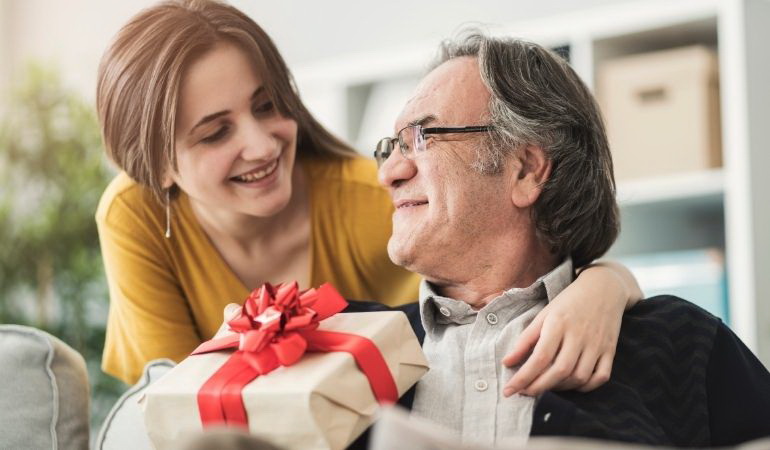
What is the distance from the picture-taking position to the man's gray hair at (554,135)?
5.44ft

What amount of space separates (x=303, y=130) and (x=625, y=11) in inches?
51.7

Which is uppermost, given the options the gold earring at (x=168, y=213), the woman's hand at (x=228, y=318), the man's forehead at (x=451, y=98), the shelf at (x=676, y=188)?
the man's forehead at (x=451, y=98)

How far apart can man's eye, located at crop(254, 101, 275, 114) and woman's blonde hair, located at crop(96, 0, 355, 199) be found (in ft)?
0.07

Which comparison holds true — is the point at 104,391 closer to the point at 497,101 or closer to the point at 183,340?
the point at 183,340

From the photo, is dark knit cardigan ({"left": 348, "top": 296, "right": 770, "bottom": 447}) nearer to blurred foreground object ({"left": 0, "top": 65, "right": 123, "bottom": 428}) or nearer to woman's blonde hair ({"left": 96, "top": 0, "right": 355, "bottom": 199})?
woman's blonde hair ({"left": 96, "top": 0, "right": 355, "bottom": 199})

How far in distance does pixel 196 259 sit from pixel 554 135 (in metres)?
0.79

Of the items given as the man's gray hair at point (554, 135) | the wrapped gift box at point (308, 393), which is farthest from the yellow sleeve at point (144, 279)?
the man's gray hair at point (554, 135)

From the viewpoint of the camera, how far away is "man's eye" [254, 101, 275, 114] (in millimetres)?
1867

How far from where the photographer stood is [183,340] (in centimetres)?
199

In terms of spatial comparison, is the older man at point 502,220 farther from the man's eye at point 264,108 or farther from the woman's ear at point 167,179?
the woman's ear at point 167,179

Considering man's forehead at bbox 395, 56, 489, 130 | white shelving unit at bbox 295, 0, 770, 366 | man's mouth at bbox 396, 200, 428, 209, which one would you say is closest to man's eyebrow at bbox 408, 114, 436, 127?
man's forehead at bbox 395, 56, 489, 130

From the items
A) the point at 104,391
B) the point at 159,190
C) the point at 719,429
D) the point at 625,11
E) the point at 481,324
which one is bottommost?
the point at 104,391

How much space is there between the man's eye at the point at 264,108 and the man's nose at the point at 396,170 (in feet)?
0.99

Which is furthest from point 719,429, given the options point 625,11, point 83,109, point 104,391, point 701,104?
point 83,109
